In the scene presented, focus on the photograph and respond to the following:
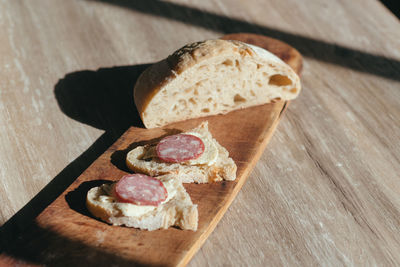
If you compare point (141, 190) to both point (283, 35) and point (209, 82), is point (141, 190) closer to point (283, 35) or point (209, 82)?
point (209, 82)

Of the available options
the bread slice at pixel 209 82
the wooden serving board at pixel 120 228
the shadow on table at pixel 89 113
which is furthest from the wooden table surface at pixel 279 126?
the bread slice at pixel 209 82

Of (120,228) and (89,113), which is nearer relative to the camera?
(120,228)

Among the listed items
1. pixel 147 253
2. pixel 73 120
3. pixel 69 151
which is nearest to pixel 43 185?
pixel 69 151

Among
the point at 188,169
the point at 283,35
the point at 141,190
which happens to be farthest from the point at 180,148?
the point at 283,35

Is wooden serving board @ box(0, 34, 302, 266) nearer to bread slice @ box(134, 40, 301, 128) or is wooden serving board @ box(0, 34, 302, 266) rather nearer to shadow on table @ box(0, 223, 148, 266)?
shadow on table @ box(0, 223, 148, 266)

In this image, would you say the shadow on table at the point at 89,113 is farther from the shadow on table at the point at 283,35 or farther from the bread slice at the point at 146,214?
the shadow on table at the point at 283,35
